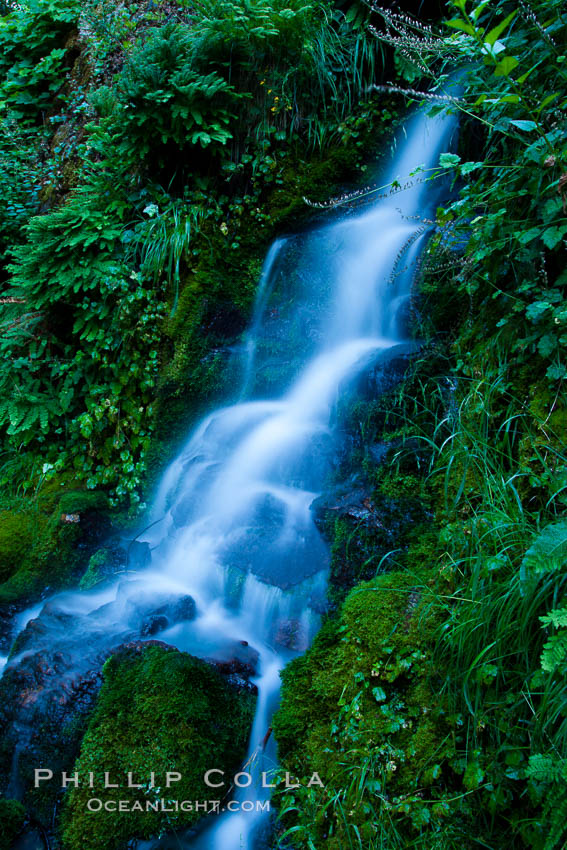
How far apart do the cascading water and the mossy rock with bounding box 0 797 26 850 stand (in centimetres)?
69

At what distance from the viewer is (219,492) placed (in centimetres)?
406

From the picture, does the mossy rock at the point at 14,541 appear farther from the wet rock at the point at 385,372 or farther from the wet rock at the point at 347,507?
the wet rock at the point at 385,372

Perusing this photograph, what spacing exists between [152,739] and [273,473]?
189 cm

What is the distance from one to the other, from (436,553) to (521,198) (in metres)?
1.96

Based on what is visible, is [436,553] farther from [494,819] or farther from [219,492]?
[219,492]

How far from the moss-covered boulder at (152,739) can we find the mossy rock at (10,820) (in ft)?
0.76

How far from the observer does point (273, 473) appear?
397cm

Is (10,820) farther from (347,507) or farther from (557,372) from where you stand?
(557,372)

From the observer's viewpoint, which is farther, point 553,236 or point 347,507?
point 347,507

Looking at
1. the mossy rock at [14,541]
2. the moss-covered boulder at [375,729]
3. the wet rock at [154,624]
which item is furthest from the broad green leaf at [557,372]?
the mossy rock at [14,541]

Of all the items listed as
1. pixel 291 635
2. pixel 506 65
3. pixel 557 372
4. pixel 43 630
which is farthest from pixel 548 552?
pixel 43 630

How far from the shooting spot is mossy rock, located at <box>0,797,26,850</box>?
2.46 m

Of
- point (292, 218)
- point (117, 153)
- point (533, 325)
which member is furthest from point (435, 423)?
point (117, 153)

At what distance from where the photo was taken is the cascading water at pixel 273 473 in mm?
3242
